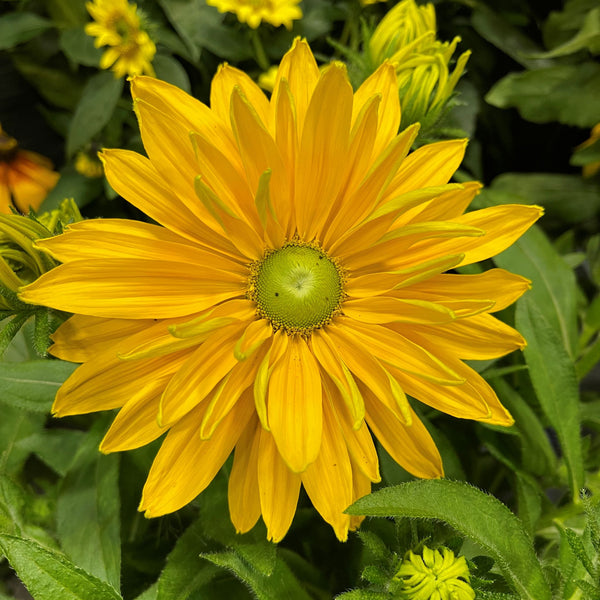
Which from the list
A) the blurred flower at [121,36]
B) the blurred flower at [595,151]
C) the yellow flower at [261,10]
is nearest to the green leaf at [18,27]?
the blurred flower at [121,36]

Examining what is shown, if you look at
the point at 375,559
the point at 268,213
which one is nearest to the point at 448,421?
the point at 375,559

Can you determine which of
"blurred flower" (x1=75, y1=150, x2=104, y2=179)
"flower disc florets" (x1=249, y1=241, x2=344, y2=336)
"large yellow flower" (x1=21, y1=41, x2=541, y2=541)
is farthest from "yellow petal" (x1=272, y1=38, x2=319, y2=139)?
"blurred flower" (x1=75, y1=150, x2=104, y2=179)

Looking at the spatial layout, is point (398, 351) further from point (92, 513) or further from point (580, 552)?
point (92, 513)

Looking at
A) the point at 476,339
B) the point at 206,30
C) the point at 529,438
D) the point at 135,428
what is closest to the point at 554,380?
the point at 529,438

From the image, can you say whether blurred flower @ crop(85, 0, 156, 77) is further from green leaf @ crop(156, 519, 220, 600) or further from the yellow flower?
green leaf @ crop(156, 519, 220, 600)

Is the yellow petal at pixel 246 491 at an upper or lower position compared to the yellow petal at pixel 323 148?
lower

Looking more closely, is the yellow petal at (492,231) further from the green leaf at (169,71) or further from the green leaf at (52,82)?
the green leaf at (52,82)
